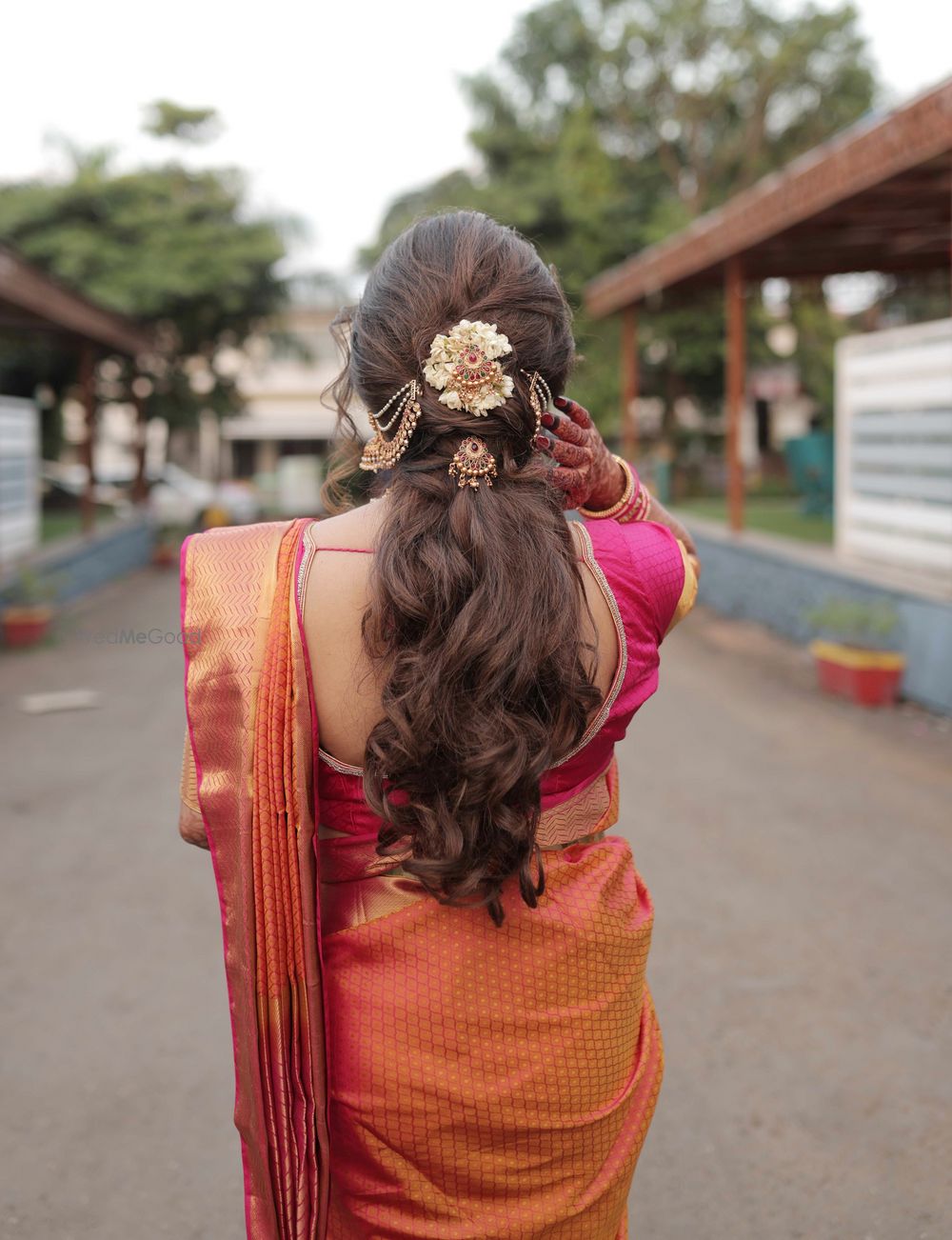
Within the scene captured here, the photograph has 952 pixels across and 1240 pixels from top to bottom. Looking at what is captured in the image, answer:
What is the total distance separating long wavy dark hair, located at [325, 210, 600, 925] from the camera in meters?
1.24

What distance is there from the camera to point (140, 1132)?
8.49 ft

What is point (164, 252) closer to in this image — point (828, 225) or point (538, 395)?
point (828, 225)

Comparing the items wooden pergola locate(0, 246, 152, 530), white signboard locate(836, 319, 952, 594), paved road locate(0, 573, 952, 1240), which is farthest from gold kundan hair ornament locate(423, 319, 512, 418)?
wooden pergola locate(0, 246, 152, 530)

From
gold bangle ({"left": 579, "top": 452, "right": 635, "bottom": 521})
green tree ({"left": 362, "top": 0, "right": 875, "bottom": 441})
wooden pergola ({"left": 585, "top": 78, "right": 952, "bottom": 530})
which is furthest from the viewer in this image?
green tree ({"left": 362, "top": 0, "right": 875, "bottom": 441})

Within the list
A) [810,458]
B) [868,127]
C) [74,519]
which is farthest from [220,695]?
[74,519]

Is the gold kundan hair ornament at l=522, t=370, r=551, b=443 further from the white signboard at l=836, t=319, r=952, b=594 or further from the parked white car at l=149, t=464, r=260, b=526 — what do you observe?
the parked white car at l=149, t=464, r=260, b=526

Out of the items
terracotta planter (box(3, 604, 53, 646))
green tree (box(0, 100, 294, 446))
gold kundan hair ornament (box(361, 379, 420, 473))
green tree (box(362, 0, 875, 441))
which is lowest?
terracotta planter (box(3, 604, 53, 646))

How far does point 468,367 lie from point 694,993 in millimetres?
2367

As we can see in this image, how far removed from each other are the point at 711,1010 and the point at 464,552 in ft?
7.24

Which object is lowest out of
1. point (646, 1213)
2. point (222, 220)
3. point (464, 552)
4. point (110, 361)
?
point (646, 1213)

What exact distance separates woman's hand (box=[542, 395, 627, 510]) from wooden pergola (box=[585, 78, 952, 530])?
5.13 m

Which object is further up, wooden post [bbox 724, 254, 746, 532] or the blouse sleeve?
wooden post [bbox 724, 254, 746, 532]

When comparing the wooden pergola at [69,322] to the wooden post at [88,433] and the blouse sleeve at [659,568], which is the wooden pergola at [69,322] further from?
the blouse sleeve at [659,568]

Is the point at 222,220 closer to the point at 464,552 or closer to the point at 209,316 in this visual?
the point at 209,316
